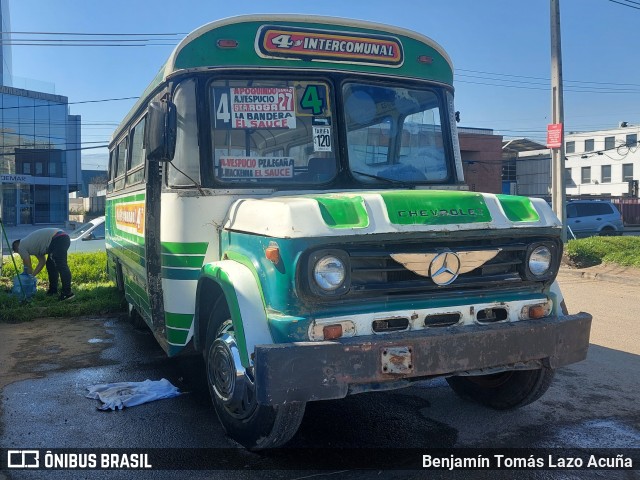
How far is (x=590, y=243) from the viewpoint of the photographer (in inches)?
559

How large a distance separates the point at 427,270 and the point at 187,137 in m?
2.06

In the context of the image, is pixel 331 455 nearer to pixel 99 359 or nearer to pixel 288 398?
pixel 288 398

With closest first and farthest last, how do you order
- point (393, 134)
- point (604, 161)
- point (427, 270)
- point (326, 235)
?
point (326, 235)
point (427, 270)
point (393, 134)
point (604, 161)

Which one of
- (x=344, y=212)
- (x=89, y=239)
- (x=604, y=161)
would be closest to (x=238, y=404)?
(x=344, y=212)

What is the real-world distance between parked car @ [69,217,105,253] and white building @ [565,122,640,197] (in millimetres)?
43455

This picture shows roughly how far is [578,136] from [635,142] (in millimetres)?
7042

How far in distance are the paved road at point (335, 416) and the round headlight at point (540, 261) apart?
1.18 metres

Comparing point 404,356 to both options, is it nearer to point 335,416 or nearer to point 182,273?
point 335,416

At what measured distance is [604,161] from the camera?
50.5m

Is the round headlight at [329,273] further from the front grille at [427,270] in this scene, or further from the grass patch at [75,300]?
the grass patch at [75,300]

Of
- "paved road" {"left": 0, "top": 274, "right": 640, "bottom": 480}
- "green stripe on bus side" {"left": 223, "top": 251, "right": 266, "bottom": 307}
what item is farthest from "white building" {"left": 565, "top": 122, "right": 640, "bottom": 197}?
"green stripe on bus side" {"left": 223, "top": 251, "right": 266, "bottom": 307}

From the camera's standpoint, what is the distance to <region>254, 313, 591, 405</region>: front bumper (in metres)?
3.26

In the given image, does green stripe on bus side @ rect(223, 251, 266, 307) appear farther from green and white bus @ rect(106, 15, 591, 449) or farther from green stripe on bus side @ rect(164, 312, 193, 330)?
green stripe on bus side @ rect(164, 312, 193, 330)

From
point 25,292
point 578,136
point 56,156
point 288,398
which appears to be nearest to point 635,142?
point 578,136
